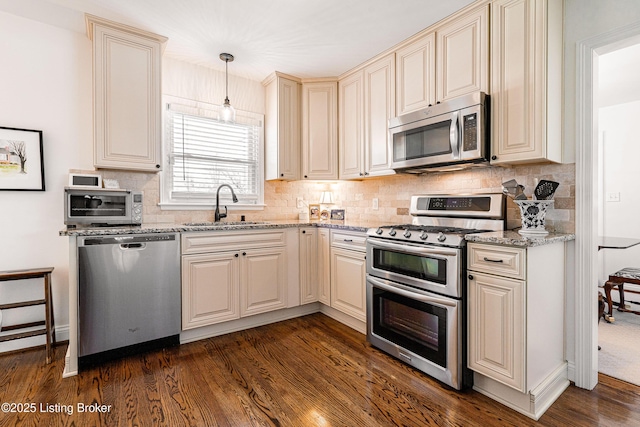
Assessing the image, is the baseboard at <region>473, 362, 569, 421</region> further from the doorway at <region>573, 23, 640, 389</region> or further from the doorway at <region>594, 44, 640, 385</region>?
the doorway at <region>594, 44, 640, 385</region>

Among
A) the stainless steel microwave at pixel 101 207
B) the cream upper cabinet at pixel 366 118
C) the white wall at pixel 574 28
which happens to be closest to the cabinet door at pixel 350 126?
the cream upper cabinet at pixel 366 118

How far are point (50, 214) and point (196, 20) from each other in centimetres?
196

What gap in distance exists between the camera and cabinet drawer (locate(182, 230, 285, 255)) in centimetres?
258

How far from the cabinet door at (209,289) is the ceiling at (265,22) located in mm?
1856

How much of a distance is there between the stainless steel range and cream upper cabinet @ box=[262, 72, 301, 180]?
4.60 feet

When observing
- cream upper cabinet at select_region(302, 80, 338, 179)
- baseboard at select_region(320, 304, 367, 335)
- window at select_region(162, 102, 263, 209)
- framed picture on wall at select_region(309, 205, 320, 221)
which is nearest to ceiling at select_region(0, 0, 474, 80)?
cream upper cabinet at select_region(302, 80, 338, 179)

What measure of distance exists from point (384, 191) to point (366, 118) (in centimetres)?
80

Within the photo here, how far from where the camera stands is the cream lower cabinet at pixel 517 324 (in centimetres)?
169

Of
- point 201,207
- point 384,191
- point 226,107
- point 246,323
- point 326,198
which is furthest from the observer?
point 326,198

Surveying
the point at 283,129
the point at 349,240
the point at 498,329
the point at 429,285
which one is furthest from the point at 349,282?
the point at 283,129

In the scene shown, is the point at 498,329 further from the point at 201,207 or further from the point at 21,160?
the point at 21,160

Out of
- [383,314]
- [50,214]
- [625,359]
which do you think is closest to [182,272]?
[50,214]

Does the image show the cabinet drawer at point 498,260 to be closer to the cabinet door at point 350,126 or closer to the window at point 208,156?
the cabinet door at point 350,126

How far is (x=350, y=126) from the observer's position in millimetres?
3357
